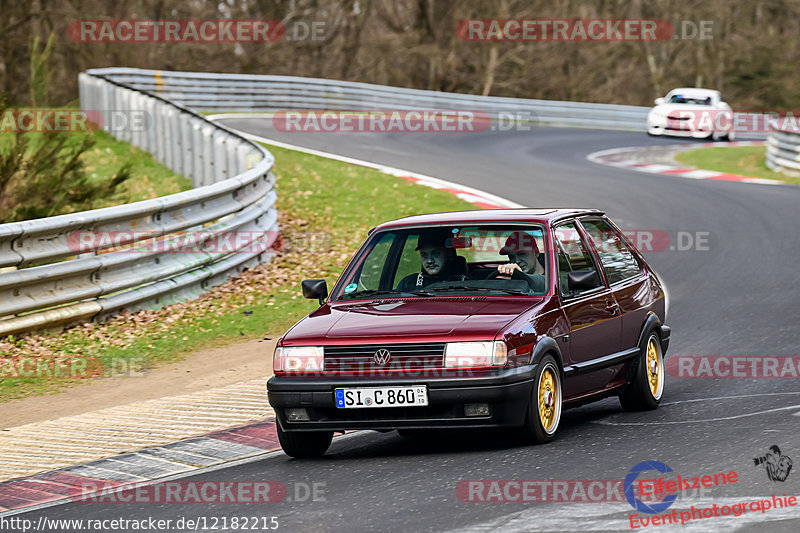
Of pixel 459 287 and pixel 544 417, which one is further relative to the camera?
pixel 459 287

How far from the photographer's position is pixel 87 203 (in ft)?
45.4

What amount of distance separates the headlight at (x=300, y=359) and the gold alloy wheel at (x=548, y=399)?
1317 mm

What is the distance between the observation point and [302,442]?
7.23 metres

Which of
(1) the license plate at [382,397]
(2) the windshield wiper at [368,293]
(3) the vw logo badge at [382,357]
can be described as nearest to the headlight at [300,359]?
(1) the license plate at [382,397]

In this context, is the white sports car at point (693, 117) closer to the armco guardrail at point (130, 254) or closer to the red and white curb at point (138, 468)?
the armco guardrail at point (130, 254)

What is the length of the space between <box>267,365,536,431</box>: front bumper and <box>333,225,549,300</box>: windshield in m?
0.96

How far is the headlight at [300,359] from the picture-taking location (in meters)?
7.02

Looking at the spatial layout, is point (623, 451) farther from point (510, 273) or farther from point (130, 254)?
point (130, 254)

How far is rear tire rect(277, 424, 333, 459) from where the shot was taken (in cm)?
720

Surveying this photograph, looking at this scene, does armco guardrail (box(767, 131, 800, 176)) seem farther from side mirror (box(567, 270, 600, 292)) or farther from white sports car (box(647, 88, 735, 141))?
side mirror (box(567, 270, 600, 292))

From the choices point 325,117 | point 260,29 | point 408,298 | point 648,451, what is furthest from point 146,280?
point 260,29

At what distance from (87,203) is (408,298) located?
7.31 meters

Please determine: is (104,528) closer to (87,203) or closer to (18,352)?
(18,352)

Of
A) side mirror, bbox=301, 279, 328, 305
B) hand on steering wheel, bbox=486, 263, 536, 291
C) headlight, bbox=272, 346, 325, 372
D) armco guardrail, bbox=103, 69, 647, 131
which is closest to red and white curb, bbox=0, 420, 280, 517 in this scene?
headlight, bbox=272, 346, 325, 372
